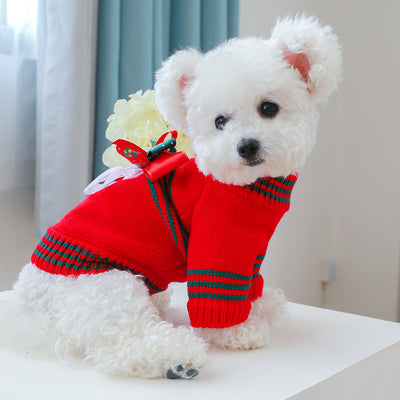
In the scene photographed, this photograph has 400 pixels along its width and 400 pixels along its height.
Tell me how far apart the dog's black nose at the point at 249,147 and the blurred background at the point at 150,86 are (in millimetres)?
732

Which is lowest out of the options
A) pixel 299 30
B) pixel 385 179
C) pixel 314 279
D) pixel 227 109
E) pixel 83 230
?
pixel 314 279

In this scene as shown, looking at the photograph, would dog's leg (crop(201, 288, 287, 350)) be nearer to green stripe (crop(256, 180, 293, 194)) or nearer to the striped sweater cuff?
the striped sweater cuff

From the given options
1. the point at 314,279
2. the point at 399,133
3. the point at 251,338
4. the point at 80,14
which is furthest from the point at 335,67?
the point at 314,279

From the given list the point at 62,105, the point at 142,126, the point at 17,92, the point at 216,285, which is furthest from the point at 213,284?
the point at 17,92

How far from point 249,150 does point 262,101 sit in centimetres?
8

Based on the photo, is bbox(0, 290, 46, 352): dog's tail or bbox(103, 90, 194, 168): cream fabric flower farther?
bbox(103, 90, 194, 168): cream fabric flower

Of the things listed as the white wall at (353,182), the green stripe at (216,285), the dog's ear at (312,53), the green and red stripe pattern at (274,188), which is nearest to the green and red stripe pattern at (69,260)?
the green stripe at (216,285)

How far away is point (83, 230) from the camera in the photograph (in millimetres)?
778

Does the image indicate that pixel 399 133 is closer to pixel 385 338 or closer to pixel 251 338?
pixel 385 338

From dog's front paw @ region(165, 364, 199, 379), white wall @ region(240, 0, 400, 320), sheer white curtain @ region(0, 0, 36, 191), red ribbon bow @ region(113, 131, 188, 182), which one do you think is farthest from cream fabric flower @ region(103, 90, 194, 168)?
white wall @ region(240, 0, 400, 320)

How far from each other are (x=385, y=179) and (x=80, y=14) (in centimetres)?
140

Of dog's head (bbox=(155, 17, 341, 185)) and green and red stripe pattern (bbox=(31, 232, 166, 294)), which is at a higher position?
dog's head (bbox=(155, 17, 341, 185))

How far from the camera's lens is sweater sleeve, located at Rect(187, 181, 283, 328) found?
731 millimetres

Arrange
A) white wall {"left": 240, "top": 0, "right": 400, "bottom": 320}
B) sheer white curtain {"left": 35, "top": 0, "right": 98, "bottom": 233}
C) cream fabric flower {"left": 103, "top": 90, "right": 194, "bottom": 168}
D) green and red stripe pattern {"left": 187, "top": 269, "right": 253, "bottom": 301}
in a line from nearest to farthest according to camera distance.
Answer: green and red stripe pattern {"left": 187, "top": 269, "right": 253, "bottom": 301} < cream fabric flower {"left": 103, "top": 90, "right": 194, "bottom": 168} < sheer white curtain {"left": 35, "top": 0, "right": 98, "bottom": 233} < white wall {"left": 240, "top": 0, "right": 400, "bottom": 320}
